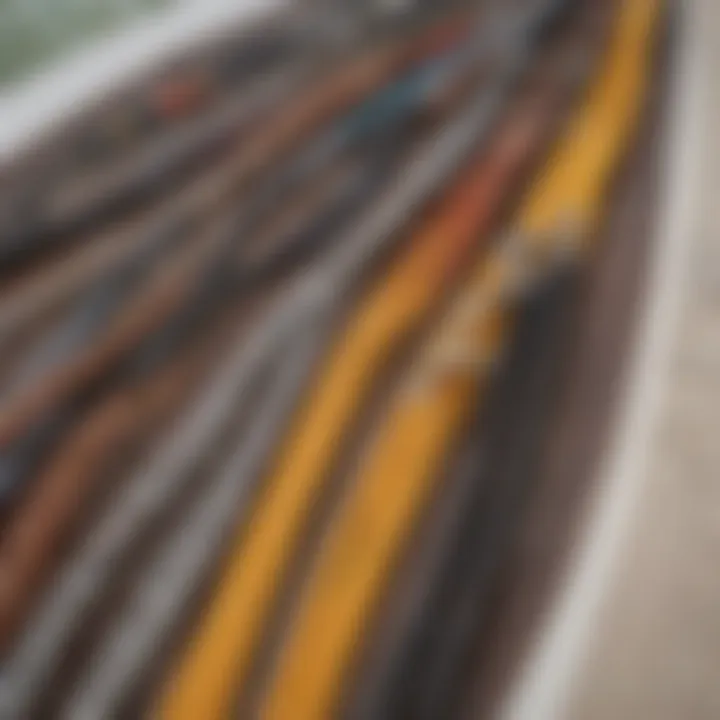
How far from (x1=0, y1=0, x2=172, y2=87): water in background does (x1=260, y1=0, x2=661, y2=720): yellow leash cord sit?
0.74 ft

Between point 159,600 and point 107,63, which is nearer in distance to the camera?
point 159,600

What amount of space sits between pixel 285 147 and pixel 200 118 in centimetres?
4

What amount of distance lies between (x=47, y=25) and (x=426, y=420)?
284mm

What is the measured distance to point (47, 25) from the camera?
537mm

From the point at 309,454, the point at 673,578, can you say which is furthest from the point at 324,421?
the point at 673,578

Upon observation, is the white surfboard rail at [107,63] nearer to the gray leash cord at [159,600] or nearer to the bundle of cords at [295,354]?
the bundle of cords at [295,354]

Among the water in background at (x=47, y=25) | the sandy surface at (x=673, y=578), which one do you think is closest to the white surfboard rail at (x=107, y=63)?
the water in background at (x=47, y=25)

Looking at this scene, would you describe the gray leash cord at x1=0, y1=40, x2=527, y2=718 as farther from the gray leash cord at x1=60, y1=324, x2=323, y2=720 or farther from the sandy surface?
the sandy surface

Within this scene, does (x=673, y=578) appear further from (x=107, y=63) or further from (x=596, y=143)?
(x=107, y=63)

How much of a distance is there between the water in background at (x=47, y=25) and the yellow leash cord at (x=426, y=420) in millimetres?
227

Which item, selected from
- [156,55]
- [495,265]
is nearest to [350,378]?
[495,265]

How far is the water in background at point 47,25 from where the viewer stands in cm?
52

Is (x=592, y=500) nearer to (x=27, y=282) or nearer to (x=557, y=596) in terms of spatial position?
(x=557, y=596)

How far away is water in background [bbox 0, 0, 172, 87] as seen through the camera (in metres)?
0.52
